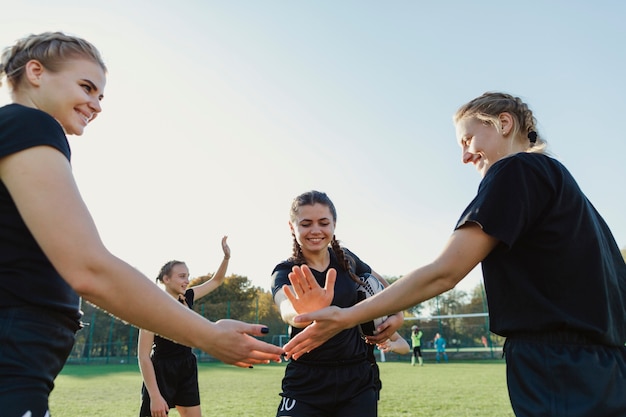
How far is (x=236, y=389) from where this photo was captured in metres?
14.4

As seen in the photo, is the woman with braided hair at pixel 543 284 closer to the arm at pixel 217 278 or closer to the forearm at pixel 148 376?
the forearm at pixel 148 376

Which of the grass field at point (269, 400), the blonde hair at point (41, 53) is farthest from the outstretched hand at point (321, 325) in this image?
the grass field at point (269, 400)

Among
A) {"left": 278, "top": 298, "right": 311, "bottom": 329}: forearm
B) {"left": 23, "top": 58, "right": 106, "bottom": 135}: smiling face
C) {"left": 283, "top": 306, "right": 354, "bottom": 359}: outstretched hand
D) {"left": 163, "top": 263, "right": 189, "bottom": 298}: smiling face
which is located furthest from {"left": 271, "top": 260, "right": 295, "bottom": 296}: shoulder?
{"left": 163, "top": 263, "right": 189, "bottom": 298}: smiling face

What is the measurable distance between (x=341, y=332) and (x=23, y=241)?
8.97 ft

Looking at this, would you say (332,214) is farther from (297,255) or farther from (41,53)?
(41,53)

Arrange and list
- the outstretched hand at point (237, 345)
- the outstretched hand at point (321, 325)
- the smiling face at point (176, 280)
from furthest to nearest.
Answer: the smiling face at point (176, 280), the outstretched hand at point (321, 325), the outstretched hand at point (237, 345)

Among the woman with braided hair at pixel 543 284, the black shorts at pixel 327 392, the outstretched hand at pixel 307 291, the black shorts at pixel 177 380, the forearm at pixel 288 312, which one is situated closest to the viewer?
the woman with braided hair at pixel 543 284

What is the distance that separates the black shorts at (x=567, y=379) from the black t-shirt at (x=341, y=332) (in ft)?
5.98

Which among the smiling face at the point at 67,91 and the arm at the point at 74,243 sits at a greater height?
the smiling face at the point at 67,91

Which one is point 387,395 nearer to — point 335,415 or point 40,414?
point 335,415

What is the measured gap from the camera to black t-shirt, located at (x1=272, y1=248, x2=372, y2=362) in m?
4.09

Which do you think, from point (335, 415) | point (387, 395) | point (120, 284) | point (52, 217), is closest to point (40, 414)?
point (120, 284)

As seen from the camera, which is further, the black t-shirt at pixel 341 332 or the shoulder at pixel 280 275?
the shoulder at pixel 280 275

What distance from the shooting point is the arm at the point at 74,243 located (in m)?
1.78
